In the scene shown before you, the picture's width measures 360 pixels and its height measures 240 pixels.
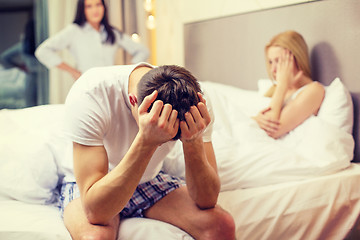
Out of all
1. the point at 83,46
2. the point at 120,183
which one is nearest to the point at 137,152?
the point at 120,183

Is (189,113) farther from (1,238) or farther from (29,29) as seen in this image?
(29,29)

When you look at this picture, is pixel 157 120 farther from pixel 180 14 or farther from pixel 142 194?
pixel 180 14

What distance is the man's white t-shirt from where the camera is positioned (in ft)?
3.12

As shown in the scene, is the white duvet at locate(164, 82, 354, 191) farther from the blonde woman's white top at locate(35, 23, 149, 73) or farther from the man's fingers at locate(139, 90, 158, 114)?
the blonde woman's white top at locate(35, 23, 149, 73)

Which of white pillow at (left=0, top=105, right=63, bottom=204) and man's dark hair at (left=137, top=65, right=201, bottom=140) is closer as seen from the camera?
man's dark hair at (left=137, top=65, right=201, bottom=140)

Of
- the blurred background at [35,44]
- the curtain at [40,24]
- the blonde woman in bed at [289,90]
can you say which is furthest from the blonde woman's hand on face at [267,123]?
the curtain at [40,24]

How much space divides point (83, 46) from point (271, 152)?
6.39ft

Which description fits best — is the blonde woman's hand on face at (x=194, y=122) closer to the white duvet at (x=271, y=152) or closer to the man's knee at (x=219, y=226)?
the man's knee at (x=219, y=226)

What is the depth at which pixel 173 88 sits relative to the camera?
33.0 inches

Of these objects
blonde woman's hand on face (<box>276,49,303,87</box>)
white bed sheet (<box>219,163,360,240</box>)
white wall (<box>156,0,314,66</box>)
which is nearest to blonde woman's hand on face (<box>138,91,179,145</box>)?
white bed sheet (<box>219,163,360,240</box>)

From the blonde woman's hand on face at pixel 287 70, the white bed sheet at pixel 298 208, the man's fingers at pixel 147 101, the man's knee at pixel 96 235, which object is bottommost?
the white bed sheet at pixel 298 208

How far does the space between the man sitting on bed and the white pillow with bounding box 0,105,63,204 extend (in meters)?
0.10

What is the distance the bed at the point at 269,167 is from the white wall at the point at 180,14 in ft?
1.18

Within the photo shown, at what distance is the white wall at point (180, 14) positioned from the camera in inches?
82.3
